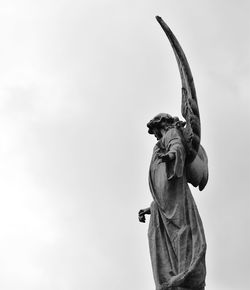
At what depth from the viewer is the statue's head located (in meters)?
15.2

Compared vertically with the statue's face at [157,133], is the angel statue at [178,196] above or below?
below

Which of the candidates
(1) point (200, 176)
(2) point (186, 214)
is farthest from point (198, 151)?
(2) point (186, 214)

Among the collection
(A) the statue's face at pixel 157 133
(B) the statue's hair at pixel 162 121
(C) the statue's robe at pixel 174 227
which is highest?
(B) the statue's hair at pixel 162 121

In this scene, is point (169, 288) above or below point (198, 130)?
below

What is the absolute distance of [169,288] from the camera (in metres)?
13.2

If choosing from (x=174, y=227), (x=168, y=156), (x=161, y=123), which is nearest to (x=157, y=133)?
(x=161, y=123)

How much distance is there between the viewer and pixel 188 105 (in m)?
14.9

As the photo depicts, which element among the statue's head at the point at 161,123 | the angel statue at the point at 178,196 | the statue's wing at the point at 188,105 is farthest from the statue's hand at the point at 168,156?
the statue's head at the point at 161,123

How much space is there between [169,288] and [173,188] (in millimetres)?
1885

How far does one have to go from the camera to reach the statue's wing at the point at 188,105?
14633mm

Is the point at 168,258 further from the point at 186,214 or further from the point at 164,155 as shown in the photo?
the point at 164,155

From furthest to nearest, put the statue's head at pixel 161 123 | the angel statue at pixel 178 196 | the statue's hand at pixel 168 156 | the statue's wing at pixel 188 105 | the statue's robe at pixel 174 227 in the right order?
the statue's head at pixel 161 123
the statue's wing at pixel 188 105
the statue's hand at pixel 168 156
the angel statue at pixel 178 196
the statue's robe at pixel 174 227

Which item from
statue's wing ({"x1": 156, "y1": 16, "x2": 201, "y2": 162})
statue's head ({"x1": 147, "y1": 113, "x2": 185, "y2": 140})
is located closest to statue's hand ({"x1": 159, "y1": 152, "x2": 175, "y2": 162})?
statue's wing ({"x1": 156, "y1": 16, "x2": 201, "y2": 162})

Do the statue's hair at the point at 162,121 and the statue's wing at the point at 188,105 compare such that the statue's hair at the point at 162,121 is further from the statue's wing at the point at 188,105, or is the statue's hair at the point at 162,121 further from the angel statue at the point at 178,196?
the statue's wing at the point at 188,105
